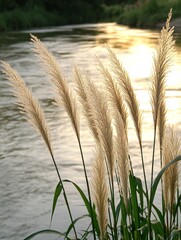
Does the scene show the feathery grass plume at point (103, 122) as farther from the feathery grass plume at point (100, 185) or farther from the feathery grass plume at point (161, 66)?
the feathery grass plume at point (161, 66)

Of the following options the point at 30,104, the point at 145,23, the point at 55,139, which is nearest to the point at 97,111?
the point at 30,104

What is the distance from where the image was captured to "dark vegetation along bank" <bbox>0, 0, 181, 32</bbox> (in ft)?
64.2

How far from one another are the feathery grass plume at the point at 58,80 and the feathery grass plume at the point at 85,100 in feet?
0.12

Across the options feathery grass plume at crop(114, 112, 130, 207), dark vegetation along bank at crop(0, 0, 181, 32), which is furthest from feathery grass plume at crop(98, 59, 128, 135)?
dark vegetation along bank at crop(0, 0, 181, 32)

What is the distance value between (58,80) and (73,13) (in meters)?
25.3

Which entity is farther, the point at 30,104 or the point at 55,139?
the point at 55,139

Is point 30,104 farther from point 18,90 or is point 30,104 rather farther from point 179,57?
point 179,57

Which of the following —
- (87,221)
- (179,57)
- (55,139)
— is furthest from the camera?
(179,57)

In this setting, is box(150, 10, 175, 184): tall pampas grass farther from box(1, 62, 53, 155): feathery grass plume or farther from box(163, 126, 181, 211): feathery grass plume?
box(1, 62, 53, 155): feathery grass plume

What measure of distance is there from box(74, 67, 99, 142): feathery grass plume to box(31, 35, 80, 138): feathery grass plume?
0.04m

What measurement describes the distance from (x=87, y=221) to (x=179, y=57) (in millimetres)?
6586

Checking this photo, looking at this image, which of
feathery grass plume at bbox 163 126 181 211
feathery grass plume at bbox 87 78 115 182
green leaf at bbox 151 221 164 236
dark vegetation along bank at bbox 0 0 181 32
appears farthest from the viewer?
dark vegetation along bank at bbox 0 0 181 32

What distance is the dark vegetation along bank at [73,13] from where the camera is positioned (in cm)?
1958

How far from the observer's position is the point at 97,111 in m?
1.34
